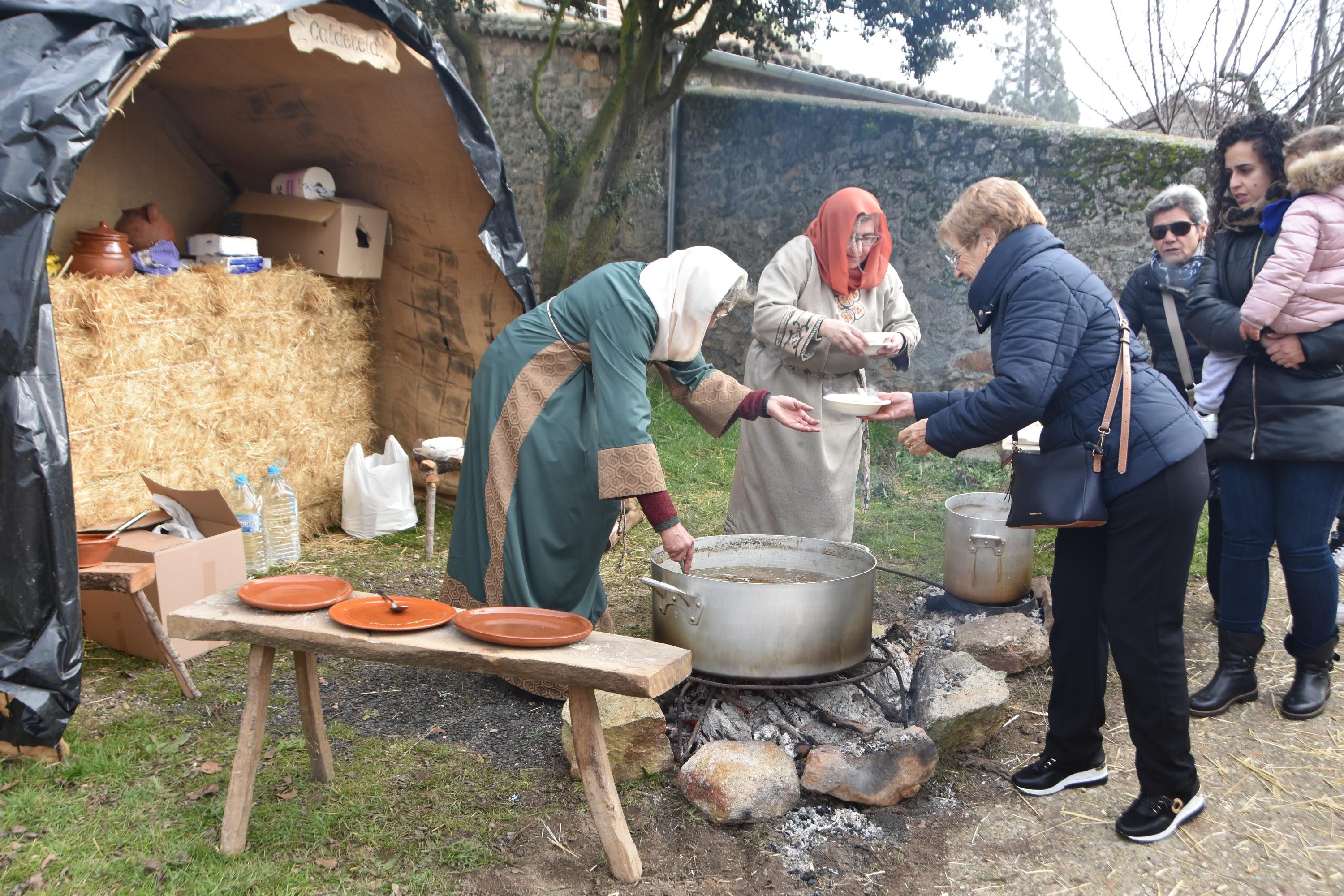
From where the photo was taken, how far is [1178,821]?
2.69 metres

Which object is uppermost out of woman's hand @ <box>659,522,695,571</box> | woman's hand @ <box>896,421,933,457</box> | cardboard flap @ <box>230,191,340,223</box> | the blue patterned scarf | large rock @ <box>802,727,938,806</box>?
cardboard flap @ <box>230,191,340,223</box>

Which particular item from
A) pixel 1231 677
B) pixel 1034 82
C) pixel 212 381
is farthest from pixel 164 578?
pixel 1034 82

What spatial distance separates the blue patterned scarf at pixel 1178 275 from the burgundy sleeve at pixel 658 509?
7.74ft

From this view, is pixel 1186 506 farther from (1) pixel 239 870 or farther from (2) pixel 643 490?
(1) pixel 239 870

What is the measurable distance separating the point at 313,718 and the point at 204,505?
1681 mm

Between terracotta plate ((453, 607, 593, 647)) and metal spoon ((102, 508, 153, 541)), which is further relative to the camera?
metal spoon ((102, 508, 153, 541))

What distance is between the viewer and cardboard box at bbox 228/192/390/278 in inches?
212

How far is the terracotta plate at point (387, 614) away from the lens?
246 cm

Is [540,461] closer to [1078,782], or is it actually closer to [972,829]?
[972,829]

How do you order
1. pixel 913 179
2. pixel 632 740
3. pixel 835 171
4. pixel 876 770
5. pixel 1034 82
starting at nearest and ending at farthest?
pixel 876 770, pixel 632 740, pixel 913 179, pixel 835 171, pixel 1034 82

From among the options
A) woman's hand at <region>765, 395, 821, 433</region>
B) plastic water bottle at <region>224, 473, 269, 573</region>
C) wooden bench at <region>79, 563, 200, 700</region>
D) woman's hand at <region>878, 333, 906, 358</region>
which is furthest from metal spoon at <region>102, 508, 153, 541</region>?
woman's hand at <region>878, 333, 906, 358</region>

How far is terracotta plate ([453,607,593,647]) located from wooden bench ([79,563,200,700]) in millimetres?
1413

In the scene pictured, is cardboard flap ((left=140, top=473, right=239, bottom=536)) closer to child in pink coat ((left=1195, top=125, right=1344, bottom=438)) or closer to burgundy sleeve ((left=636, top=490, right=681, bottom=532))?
burgundy sleeve ((left=636, top=490, right=681, bottom=532))

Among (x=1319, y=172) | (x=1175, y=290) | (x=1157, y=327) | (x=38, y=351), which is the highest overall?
(x=1319, y=172)
